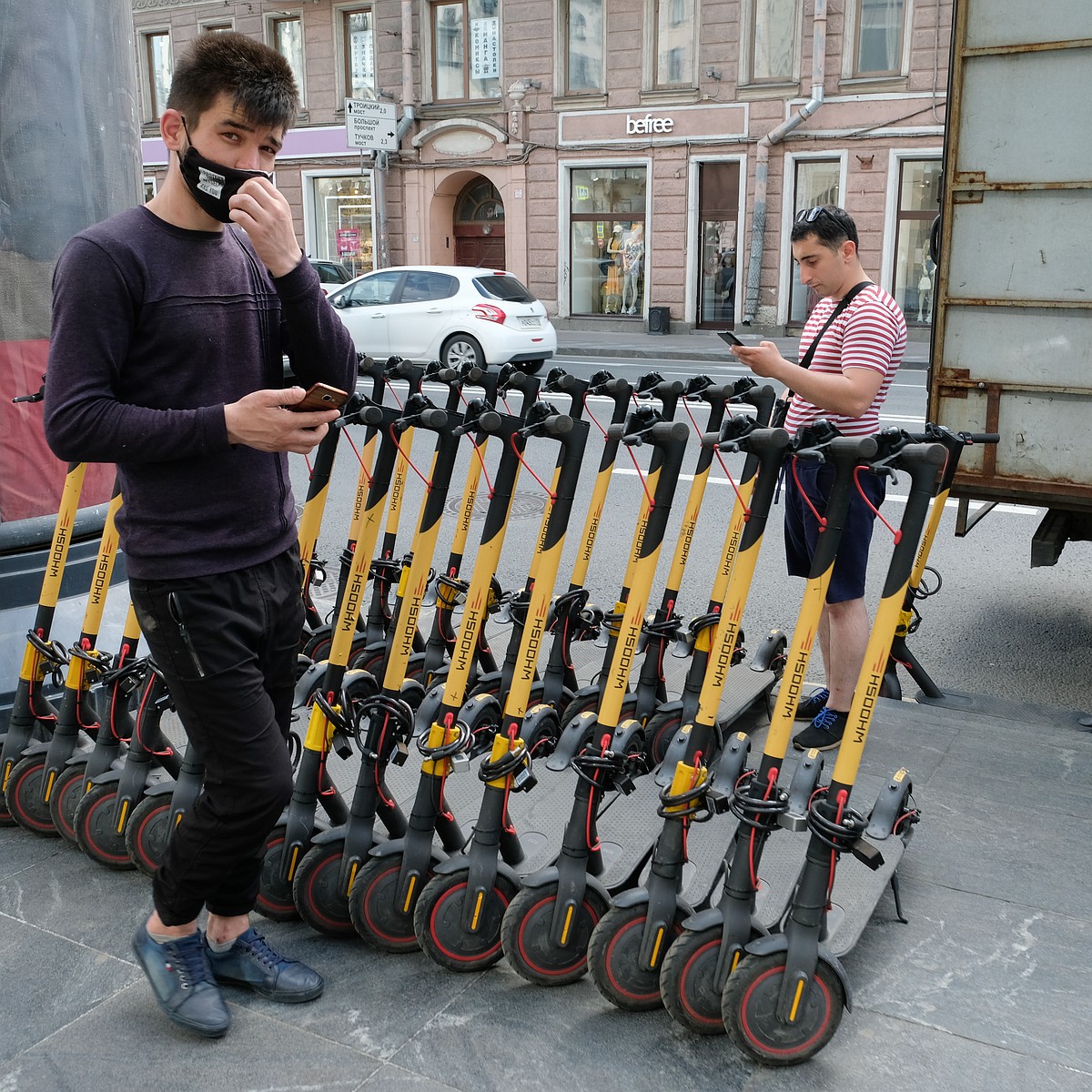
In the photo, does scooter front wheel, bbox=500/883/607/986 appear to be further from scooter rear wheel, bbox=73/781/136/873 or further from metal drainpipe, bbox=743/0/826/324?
metal drainpipe, bbox=743/0/826/324

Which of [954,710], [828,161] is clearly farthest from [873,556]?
[828,161]

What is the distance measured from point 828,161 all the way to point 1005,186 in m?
17.4

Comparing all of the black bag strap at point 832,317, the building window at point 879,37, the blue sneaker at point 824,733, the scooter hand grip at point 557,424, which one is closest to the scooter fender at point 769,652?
the blue sneaker at point 824,733

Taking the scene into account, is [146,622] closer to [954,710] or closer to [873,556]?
[954,710]

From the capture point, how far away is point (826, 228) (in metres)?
4.03

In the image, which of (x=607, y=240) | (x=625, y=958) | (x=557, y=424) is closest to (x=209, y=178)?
(x=557, y=424)

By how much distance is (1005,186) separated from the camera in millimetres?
4719

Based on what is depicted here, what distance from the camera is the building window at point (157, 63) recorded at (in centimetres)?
2797

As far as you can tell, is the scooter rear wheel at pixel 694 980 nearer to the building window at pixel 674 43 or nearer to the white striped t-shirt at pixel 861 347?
the white striped t-shirt at pixel 861 347

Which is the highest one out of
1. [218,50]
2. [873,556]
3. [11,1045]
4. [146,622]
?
[218,50]

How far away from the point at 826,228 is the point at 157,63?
1123 inches

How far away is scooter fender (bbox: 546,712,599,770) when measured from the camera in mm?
2992

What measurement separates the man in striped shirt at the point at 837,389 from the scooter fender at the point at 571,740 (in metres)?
1.25

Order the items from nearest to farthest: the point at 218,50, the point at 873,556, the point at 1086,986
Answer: the point at 218,50, the point at 1086,986, the point at 873,556
